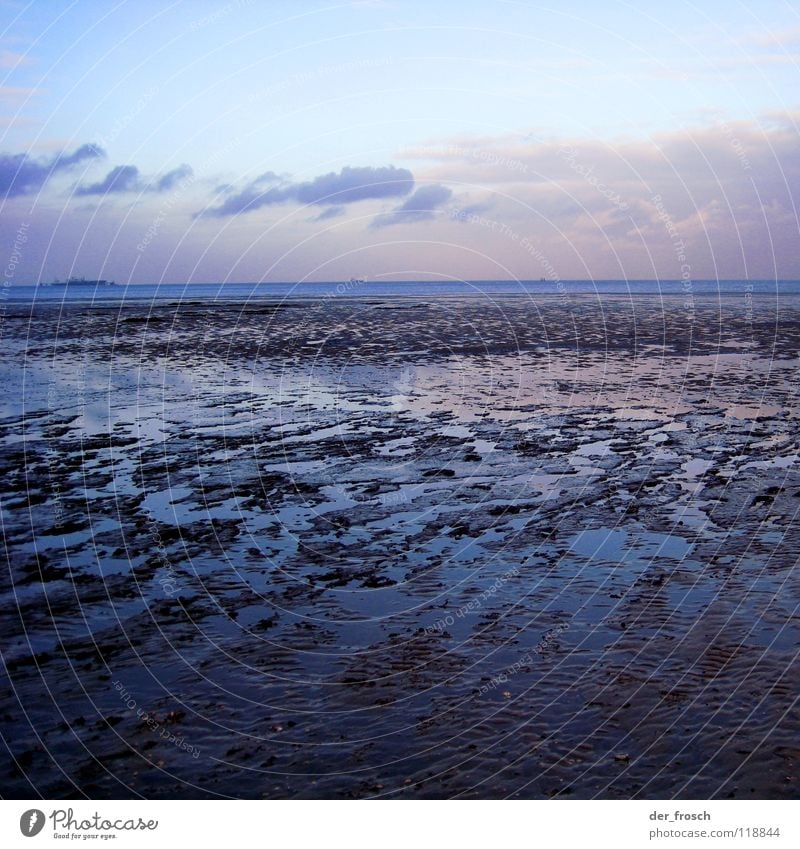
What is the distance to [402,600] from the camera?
1077cm

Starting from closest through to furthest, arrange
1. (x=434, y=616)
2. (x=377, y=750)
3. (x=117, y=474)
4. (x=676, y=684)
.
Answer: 1. (x=377, y=750)
2. (x=676, y=684)
3. (x=434, y=616)
4. (x=117, y=474)

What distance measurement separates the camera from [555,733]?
7676 millimetres

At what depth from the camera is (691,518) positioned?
13719mm

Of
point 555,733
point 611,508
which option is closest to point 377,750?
point 555,733

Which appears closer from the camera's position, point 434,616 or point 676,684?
point 676,684

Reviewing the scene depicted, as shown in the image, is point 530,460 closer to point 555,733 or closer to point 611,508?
point 611,508

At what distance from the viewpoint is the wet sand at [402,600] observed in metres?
7.36

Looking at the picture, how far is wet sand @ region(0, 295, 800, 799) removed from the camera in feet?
24.1
